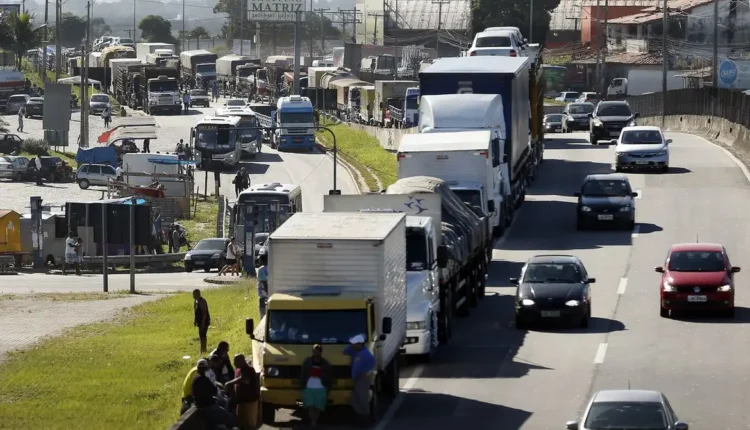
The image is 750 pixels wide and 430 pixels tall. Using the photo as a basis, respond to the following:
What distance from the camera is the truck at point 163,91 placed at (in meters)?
115

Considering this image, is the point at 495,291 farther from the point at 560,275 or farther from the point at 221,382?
the point at 221,382

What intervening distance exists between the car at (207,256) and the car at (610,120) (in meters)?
20.8

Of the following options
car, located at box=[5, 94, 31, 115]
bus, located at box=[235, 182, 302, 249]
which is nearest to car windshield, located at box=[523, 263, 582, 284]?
bus, located at box=[235, 182, 302, 249]

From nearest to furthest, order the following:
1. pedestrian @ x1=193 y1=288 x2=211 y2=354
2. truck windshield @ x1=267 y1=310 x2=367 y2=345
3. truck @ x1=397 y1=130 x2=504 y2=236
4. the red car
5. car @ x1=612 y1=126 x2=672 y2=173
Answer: truck windshield @ x1=267 y1=310 x2=367 y2=345
pedestrian @ x1=193 y1=288 x2=211 y2=354
the red car
truck @ x1=397 y1=130 x2=504 y2=236
car @ x1=612 y1=126 x2=672 y2=173

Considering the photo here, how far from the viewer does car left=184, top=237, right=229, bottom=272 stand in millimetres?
52156

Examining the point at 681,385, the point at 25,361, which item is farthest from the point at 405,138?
the point at 681,385

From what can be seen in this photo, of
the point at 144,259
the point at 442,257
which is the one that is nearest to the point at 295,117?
the point at 144,259

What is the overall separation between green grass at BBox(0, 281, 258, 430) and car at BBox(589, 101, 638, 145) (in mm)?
31215

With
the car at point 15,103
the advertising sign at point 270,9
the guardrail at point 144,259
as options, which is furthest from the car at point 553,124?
the advertising sign at point 270,9

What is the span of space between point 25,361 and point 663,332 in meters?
12.5

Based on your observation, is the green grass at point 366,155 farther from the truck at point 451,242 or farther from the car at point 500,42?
the truck at point 451,242

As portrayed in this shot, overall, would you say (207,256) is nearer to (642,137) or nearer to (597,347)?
(642,137)

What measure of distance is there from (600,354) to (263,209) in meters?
24.0

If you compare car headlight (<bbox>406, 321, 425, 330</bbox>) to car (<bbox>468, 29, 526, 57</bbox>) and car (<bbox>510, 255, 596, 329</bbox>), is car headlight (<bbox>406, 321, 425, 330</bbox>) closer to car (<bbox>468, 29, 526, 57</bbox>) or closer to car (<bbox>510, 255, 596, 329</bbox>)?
car (<bbox>510, 255, 596, 329</bbox>)
